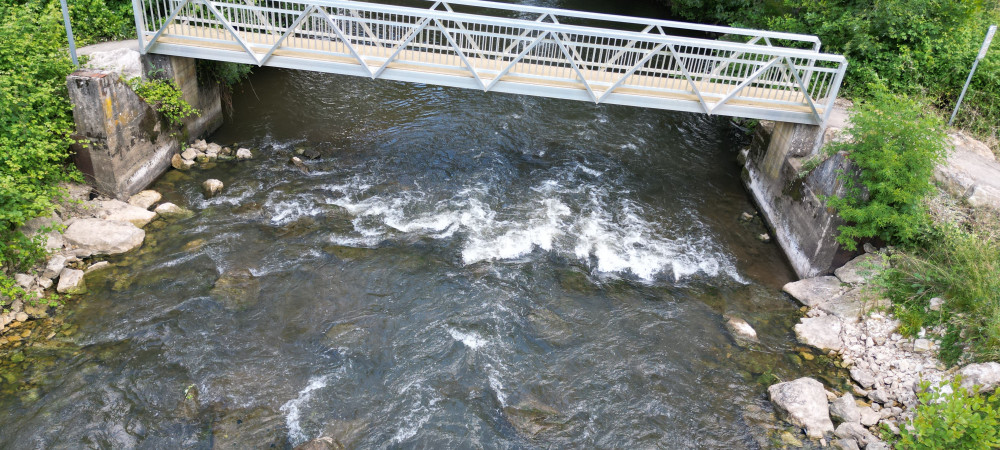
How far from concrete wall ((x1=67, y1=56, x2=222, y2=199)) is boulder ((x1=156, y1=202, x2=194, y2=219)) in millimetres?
734

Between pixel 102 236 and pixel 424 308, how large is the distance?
18.4 feet

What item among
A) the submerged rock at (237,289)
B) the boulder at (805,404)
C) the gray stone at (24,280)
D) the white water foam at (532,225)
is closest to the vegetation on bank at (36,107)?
the gray stone at (24,280)

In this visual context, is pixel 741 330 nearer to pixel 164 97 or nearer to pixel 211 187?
pixel 211 187

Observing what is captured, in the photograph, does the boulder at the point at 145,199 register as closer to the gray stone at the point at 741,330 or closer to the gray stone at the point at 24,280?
the gray stone at the point at 24,280

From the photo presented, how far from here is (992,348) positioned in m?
8.75

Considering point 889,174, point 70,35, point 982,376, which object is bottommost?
point 982,376

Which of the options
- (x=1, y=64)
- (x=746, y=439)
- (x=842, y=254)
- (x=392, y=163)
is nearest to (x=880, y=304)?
(x=842, y=254)

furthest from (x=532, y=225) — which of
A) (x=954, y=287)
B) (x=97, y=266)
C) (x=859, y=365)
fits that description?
(x=97, y=266)

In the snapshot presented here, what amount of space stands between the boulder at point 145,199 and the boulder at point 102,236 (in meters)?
0.88

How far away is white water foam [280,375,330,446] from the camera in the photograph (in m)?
7.96

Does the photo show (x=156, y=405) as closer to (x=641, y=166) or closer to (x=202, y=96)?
(x=202, y=96)

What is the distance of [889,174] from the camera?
33.2 ft

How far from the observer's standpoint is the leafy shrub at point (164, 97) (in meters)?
12.2

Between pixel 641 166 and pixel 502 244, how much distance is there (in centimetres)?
506
